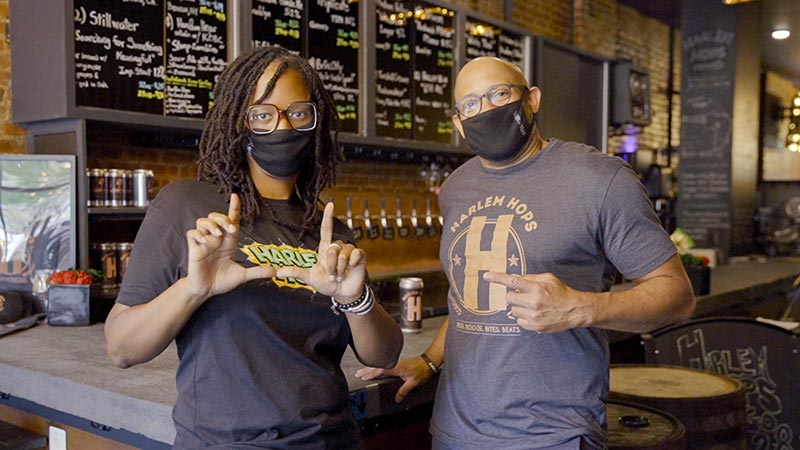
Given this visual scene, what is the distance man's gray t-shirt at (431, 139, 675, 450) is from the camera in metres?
1.53

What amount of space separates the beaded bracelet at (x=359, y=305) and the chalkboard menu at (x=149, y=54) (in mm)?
2058

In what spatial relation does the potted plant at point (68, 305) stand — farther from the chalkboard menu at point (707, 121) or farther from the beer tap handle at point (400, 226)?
the chalkboard menu at point (707, 121)

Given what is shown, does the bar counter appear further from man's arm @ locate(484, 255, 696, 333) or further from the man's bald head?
the man's bald head

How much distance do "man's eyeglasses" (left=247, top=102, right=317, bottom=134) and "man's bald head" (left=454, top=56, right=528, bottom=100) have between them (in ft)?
1.51

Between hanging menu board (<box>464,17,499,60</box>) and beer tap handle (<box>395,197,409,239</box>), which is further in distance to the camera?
hanging menu board (<box>464,17,499,60</box>)

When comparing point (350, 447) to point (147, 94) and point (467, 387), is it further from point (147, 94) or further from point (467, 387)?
point (147, 94)

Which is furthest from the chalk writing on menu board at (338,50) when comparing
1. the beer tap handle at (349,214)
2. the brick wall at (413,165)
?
the brick wall at (413,165)

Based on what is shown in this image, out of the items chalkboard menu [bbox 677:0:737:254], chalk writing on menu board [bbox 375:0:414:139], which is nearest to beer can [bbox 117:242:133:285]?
chalk writing on menu board [bbox 375:0:414:139]

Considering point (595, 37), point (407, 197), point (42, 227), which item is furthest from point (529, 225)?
point (595, 37)

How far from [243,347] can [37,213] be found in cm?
205

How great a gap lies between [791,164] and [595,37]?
653cm

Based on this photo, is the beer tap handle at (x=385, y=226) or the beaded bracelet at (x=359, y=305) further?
the beer tap handle at (x=385, y=226)

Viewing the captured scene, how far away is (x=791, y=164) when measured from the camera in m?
12.2

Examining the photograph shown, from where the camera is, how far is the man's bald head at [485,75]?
1735mm
